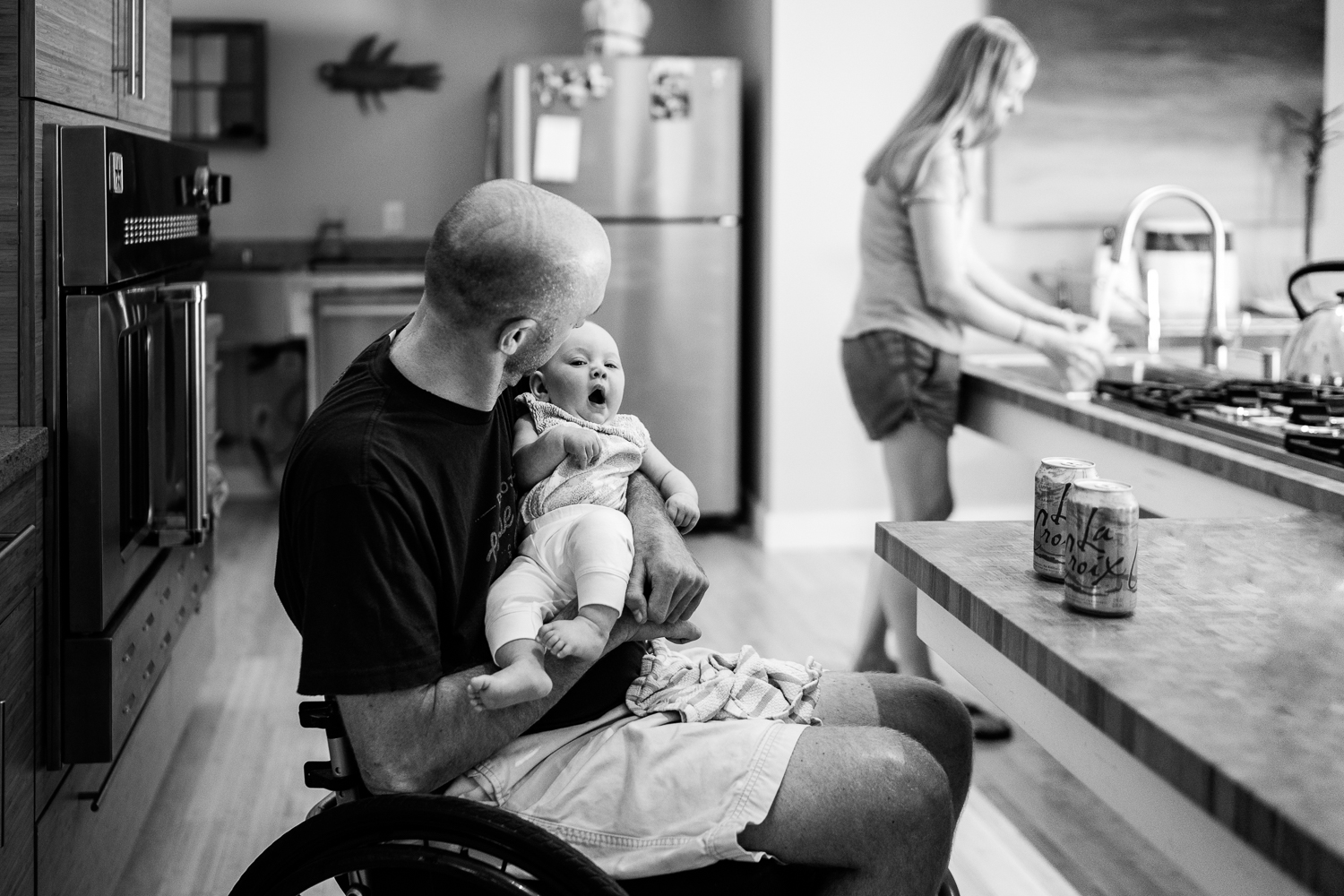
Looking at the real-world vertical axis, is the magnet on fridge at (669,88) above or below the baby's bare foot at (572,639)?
above

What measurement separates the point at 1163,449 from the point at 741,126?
3.19 meters

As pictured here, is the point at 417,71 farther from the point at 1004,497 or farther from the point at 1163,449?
the point at 1163,449

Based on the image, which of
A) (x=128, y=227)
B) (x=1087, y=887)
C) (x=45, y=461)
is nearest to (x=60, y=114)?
(x=128, y=227)

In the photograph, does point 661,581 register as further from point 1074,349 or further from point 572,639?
point 1074,349

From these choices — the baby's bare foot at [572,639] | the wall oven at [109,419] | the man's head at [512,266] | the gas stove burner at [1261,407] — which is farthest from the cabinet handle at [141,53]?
the gas stove burner at [1261,407]

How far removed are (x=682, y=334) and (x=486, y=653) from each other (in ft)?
11.8

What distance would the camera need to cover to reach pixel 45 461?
192cm

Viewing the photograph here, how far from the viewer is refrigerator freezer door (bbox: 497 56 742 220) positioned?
15.6 ft

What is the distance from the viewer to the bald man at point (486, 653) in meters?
1.22

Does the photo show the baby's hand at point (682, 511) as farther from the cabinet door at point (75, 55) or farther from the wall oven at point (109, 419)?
the cabinet door at point (75, 55)

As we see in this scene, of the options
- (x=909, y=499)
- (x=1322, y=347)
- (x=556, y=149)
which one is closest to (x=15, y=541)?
(x=909, y=499)

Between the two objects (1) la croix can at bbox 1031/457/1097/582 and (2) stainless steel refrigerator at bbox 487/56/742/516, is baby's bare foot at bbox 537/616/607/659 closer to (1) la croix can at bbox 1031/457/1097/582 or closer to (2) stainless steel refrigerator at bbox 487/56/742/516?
(1) la croix can at bbox 1031/457/1097/582

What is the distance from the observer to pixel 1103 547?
4.09ft

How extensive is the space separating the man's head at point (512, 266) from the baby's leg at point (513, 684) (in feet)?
0.94
